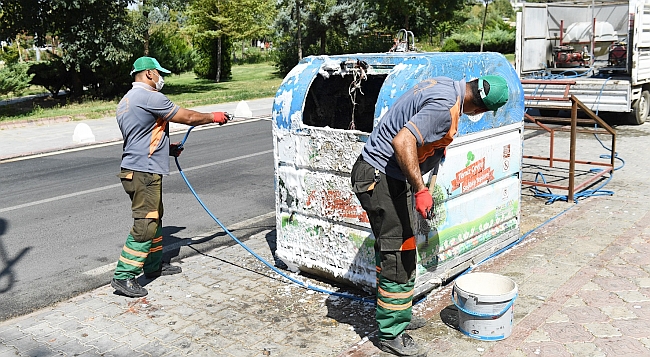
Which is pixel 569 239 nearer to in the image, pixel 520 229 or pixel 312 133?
pixel 520 229

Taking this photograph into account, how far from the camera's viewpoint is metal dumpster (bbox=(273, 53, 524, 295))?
4.83 m

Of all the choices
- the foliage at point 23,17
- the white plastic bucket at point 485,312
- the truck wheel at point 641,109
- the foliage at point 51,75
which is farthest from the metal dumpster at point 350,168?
the foliage at point 51,75

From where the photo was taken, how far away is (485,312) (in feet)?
13.5

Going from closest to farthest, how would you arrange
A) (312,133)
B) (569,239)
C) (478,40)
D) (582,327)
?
(582,327)
(312,133)
(569,239)
(478,40)

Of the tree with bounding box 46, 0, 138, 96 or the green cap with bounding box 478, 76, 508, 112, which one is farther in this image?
the tree with bounding box 46, 0, 138, 96

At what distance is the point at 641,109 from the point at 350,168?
37.4 feet

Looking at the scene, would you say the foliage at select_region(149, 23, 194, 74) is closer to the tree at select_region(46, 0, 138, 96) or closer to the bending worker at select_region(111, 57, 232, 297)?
the tree at select_region(46, 0, 138, 96)

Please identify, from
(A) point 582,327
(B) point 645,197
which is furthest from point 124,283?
(B) point 645,197

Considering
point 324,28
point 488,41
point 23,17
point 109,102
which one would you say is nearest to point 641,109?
point 109,102

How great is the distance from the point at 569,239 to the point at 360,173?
123 inches

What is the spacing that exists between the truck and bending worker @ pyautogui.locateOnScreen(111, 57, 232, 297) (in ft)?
30.7

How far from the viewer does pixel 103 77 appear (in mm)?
22312

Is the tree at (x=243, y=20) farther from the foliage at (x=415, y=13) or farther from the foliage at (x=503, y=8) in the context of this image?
the foliage at (x=503, y=8)

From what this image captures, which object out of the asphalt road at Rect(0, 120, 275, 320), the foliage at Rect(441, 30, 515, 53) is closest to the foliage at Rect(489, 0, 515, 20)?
the foliage at Rect(441, 30, 515, 53)
